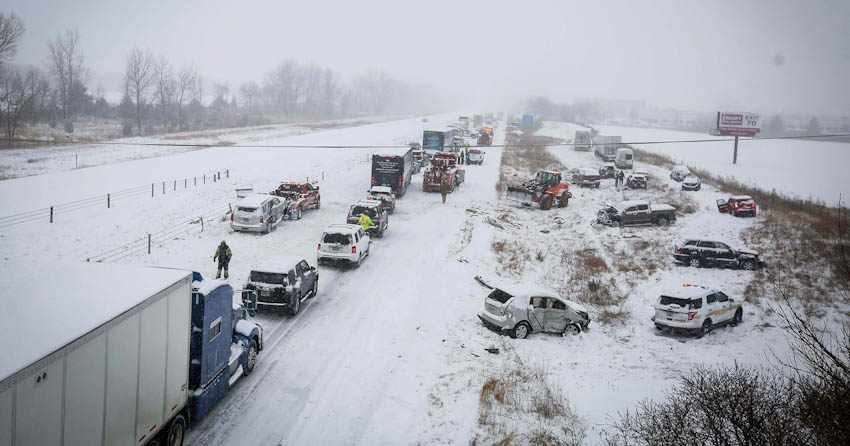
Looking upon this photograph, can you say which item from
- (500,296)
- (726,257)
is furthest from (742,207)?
(500,296)

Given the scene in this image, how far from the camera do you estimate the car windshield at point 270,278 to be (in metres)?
17.9

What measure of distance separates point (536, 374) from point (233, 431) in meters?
7.80

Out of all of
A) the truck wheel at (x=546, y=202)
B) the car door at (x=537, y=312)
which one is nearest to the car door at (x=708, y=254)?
the car door at (x=537, y=312)

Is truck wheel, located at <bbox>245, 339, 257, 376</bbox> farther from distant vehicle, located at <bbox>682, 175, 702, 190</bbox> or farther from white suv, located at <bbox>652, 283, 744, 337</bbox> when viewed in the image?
distant vehicle, located at <bbox>682, 175, 702, 190</bbox>

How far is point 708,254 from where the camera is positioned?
2858 centimetres

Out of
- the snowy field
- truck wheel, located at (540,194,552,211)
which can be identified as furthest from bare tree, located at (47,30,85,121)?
truck wheel, located at (540,194,552,211)

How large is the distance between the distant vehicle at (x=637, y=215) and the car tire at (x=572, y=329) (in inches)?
779

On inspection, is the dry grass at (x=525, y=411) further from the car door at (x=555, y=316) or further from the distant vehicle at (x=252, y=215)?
the distant vehicle at (x=252, y=215)

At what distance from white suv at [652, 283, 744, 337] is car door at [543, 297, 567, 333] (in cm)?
398

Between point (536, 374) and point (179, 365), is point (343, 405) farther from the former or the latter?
point (536, 374)

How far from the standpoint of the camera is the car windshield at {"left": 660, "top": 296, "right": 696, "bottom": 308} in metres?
19.9

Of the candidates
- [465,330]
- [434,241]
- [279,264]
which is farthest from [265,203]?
[465,330]

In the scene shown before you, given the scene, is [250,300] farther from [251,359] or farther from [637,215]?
[637,215]

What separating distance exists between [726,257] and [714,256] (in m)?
0.53
